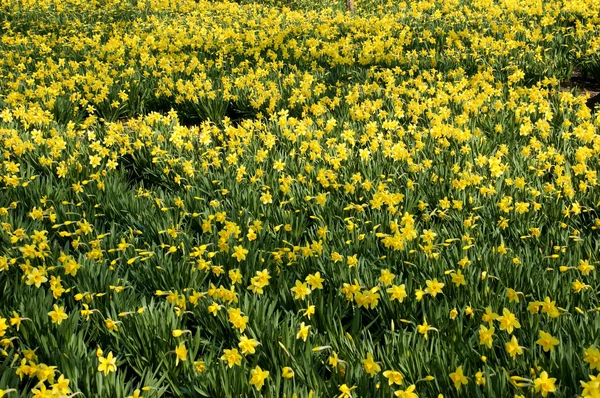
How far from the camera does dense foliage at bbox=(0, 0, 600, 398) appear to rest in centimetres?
211

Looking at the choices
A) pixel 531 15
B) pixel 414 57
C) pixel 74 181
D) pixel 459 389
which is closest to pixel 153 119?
pixel 74 181

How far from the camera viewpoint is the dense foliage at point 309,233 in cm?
211

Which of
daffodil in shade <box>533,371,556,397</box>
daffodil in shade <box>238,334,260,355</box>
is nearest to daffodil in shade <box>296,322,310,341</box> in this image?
daffodil in shade <box>238,334,260,355</box>

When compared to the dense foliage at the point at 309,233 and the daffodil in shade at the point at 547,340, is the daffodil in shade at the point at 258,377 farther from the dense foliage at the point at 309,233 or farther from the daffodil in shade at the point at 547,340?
the daffodil in shade at the point at 547,340

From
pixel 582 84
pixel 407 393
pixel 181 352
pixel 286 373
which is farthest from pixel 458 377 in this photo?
pixel 582 84

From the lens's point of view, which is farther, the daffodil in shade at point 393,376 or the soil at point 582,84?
the soil at point 582,84

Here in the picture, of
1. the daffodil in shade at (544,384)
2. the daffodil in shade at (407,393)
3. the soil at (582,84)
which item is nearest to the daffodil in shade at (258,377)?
the daffodil in shade at (407,393)

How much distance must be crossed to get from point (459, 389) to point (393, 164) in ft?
7.10

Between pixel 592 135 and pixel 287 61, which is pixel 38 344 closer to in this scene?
pixel 592 135

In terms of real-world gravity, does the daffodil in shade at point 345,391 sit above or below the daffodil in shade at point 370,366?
below

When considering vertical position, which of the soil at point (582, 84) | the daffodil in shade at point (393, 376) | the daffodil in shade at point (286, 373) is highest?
the soil at point (582, 84)

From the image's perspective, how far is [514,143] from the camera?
4262 millimetres

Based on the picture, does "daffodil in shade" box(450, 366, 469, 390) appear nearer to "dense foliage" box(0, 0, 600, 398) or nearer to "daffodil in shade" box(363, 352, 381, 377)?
"dense foliage" box(0, 0, 600, 398)

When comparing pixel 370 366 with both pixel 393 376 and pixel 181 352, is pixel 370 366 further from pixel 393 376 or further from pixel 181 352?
pixel 181 352
